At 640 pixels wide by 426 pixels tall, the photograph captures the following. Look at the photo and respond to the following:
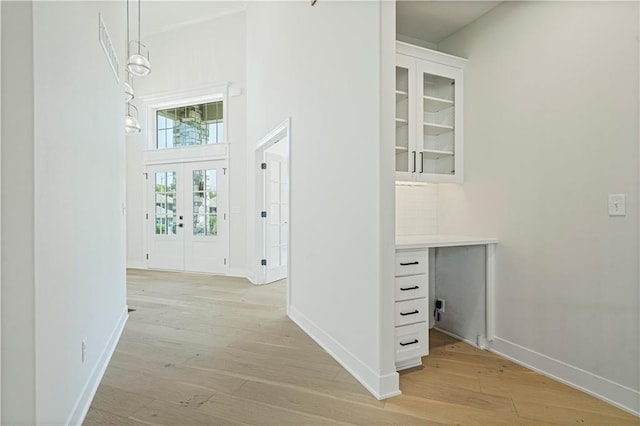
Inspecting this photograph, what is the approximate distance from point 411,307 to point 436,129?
154cm

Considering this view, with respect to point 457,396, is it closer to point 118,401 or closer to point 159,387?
point 159,387

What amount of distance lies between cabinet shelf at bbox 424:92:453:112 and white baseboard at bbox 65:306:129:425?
3.04 m

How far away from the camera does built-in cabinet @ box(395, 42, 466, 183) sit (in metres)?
2.78

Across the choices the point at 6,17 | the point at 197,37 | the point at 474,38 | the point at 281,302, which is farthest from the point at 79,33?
the point at 197,37

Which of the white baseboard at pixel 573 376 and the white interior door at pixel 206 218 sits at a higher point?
the white interior door at pixel 206 218

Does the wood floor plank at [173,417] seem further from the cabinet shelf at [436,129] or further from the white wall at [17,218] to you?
the cabinet shelf at [436,129]

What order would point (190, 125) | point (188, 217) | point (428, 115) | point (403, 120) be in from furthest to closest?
point (190, 125)
point (188, 217)
point (428, 115)
point (403, 120)

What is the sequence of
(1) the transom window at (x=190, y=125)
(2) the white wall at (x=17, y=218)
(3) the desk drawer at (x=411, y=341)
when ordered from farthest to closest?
1. (1) the transom window at (x=190, y=125)
2. (3) the desk drawer at (x=411, y=341)
3. (2) the white wall at (x=17, y=218)

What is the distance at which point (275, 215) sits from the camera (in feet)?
18.1

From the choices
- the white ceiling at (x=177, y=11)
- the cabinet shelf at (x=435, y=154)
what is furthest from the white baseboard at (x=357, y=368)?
the white ceiling at (x=177, y=11)

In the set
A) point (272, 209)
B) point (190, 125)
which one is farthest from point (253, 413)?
point (190, 125)

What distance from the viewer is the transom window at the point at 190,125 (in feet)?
20.7

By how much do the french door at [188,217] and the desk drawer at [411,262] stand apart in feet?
14.0

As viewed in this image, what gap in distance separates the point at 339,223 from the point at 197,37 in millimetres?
5356
